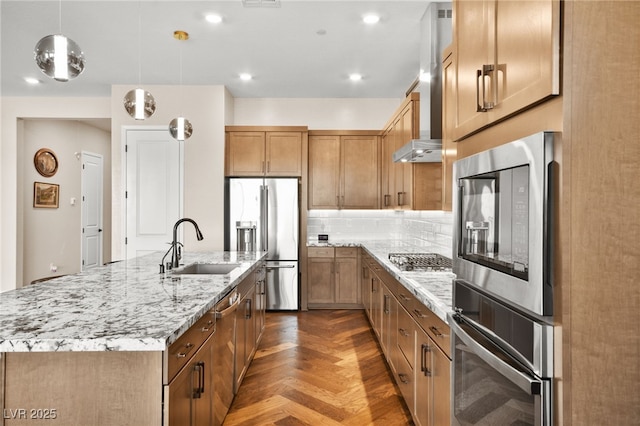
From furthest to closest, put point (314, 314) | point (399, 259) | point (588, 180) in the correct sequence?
point (314, 314) → point (399, 259) → point (588, 180)

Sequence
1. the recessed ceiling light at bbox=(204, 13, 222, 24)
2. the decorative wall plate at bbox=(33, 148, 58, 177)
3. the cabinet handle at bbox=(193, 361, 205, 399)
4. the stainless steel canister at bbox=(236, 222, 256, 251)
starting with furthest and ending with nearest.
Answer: the decorative wall plate at bbox=(33, 148, 58, 177) < the stainless steel canister at bbox=(236, 222, 256, 251) < the recessed ceiling light at bbox=(204, 13, 222, 24) < the cabinet handle at bbox=(193, 361, 205, 399)

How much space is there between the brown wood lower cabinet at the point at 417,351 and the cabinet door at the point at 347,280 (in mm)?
1846

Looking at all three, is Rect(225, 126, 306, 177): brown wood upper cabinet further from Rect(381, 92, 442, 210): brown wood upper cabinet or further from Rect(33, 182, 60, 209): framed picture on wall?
Rect(33, 182, 60, 209): framed picture on wall

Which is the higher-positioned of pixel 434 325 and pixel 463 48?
pixel 463 48

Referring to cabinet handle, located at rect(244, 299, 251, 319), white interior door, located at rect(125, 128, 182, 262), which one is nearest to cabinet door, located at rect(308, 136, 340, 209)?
white interior door, located at rect(125, 128, 182, 262)

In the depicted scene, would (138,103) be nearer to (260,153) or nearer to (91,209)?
(260,153)

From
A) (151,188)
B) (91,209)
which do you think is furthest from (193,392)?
(91,209)

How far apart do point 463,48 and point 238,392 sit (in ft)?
8.67

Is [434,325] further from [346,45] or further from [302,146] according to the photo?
[302,146]

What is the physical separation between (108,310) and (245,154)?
405cm

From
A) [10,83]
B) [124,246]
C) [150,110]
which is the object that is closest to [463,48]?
[150,110]

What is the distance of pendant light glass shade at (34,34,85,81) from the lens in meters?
2.12

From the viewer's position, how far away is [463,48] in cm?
159

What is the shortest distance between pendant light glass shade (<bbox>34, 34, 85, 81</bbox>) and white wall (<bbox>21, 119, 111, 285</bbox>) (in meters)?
5.14
